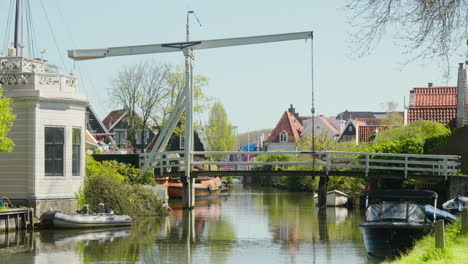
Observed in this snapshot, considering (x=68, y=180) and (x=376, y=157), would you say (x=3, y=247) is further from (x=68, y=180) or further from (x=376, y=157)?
(x=376, y=157)

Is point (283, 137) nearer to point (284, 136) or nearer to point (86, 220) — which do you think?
point (284, 136)

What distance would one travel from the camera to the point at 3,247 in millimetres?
25141

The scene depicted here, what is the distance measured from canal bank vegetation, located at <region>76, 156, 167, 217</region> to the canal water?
2.67ft

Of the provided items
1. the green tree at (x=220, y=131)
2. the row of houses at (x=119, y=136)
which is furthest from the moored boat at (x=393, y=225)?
the green tree at (x=220, y=131)

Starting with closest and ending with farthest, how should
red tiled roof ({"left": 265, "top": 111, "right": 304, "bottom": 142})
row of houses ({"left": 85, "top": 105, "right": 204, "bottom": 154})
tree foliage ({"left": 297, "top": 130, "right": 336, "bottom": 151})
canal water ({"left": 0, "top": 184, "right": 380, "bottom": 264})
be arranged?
1. canal water ({"left": 0, "top": 184, "right": 380, "bottom": 264})
2. row of houses ({"left": 85, "top": 105, "right": 204, "bottom": 154})
3. tree foliage ({"left": 297, "top": 130, "right": 336, "bottom": 151})
4. red tiled roof ({"left": 265, "top": 111, "right": 304, "bottom": 142})

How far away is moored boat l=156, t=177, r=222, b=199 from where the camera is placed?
2175 inches

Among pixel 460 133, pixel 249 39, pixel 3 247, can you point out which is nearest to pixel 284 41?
pixel 249 39

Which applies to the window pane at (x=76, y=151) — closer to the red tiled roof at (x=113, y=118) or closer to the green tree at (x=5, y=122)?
the green tree at (x=5, y=122)

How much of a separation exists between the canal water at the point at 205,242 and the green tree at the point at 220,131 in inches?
2039

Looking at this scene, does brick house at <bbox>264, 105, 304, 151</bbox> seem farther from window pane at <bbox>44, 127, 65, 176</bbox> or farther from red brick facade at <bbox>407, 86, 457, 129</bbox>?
window pane at <bbox>44, 127, 65, 176</bbox>

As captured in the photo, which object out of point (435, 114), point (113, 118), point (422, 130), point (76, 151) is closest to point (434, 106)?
point (435, 114)

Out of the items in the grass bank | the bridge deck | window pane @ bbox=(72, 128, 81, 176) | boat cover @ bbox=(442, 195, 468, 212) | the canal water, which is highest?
window pane @ bbox=(72, 128, 81, 176)

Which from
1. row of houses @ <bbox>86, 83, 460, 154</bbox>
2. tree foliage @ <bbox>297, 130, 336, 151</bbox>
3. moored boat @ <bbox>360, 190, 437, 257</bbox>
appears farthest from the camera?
tree foliage @ <bbox>297, 130, 336, 151</bbox>

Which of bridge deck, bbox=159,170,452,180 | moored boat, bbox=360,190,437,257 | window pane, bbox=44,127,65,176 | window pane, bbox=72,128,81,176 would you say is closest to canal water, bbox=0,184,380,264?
moored boat, bbox=360,190,437,257
